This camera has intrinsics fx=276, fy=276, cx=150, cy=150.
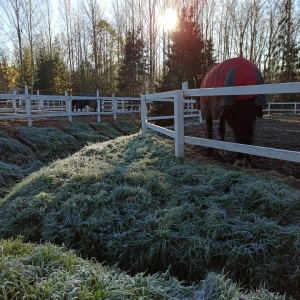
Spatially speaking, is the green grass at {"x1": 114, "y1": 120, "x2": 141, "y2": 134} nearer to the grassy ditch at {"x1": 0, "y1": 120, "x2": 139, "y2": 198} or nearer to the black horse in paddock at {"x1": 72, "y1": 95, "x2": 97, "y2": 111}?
the grassy ditch at {"x1": 0, "y1": 120, "x2": 139, "y2": 198}

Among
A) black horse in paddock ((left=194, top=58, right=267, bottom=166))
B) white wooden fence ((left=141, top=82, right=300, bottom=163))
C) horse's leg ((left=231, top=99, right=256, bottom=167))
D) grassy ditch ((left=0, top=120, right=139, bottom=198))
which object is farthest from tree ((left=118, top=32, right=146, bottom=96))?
horse's leg ((left=231, top=99, right=256, bottom=167))

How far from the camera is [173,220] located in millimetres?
2342

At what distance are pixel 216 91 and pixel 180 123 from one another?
0.77 metres

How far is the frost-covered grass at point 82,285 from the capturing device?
4.57 ft

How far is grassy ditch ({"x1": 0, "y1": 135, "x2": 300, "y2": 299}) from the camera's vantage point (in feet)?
6.40

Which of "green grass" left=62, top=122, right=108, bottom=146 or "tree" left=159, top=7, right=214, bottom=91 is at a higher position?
"tree" left=159, top=7, right=214, bottom=91

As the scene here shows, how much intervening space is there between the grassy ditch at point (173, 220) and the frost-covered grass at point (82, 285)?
0.40 m

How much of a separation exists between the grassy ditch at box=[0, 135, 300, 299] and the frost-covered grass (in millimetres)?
402

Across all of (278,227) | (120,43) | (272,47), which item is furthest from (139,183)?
(120,43)

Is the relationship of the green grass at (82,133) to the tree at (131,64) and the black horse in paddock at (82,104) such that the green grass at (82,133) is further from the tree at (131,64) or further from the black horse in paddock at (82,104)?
the tree at (131,64)


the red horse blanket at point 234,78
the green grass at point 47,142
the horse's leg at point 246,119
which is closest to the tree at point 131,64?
the green grass at point 47,142

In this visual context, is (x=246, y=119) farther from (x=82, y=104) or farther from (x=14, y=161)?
(x=82, y=104)

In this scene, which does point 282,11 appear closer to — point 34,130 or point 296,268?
point 34,130

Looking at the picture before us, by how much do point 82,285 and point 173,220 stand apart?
1.05 m
